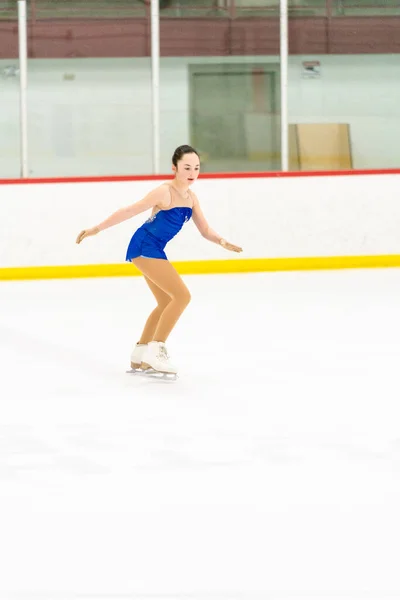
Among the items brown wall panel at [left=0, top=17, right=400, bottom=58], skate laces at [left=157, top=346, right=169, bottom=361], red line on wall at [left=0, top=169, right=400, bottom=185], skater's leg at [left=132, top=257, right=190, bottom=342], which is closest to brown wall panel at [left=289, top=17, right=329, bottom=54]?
brown wall panel at [left=0, top=17, right=400, bottom=58]

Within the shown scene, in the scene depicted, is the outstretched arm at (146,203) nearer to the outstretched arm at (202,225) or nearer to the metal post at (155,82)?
the outstretched arm at (202,225)

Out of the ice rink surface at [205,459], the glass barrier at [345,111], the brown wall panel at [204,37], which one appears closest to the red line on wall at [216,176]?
the glass barrier at [345,111]

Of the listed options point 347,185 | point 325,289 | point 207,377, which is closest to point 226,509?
point 207,377

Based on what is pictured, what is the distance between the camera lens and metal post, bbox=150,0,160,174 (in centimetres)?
Result: 1177

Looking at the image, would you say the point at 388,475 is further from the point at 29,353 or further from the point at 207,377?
the point at 29,353

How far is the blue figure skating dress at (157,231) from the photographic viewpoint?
6254mm

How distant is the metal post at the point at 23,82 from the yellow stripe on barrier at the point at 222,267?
997mm

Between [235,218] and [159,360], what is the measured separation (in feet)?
17.1

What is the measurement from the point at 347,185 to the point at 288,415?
6.45m

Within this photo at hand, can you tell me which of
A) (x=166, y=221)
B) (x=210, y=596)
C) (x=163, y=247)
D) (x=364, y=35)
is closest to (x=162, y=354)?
(x=163, y=247)

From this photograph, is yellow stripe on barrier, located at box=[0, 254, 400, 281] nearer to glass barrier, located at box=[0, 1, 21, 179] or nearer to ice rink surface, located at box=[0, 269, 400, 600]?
glass barrier, located at box=[0, 1, 21, 179]

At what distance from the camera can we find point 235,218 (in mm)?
11438

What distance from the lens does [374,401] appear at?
5.77m

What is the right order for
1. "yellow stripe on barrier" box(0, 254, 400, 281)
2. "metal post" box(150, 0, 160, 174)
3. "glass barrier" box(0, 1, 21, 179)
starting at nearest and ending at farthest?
"yellow stripe on barrier" box(0, 254, 400, 281)
"glass barrier" box(0, 1, 21, 179)
"metal post" box(150, 0, 160, 174)
